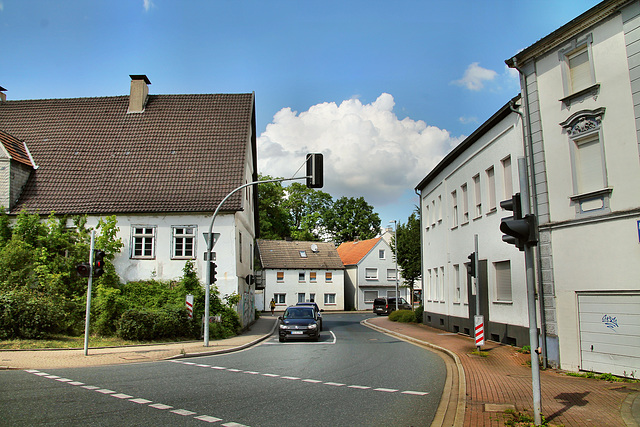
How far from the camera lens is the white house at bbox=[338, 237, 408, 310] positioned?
62.1 meters

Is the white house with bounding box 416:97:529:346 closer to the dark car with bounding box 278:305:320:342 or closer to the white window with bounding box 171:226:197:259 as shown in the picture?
the dark car with bounding box 278:305:320:342

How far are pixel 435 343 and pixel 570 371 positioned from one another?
7.83m

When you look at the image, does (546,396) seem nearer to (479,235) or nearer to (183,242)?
(479,235)

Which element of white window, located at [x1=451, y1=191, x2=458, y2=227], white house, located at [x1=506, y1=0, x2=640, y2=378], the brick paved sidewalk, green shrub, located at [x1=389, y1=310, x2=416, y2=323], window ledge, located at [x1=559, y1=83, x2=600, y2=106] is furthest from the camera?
green shrub, located at [x1=389, y1=310, x2=416, y2=323]

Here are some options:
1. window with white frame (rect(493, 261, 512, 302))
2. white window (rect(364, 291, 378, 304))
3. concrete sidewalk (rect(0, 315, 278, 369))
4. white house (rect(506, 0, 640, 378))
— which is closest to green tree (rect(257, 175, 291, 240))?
white window (rect(364, 291, 378, 304))

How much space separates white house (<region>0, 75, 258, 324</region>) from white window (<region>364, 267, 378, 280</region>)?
31.9 metres

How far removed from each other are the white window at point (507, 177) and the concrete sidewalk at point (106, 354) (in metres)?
10.9

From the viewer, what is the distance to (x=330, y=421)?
290 inches

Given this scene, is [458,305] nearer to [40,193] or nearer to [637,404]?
[637,404]

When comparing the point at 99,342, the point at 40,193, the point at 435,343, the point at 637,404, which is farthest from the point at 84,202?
the point at 637,404

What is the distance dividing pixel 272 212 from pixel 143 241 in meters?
42.9

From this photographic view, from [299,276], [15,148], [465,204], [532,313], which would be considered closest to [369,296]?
[299,276]

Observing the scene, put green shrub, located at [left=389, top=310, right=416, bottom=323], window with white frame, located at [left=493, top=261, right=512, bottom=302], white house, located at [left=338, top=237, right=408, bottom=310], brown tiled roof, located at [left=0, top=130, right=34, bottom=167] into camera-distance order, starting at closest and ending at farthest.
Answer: window with white frame, located at [left=493, top=261, right=512, bottom=302] → brown tiled roof, located at [left=0, top=130, right=34, bottom=167] → green shrub, located at [left=389, top=310, right=416, bottom=323] → white house, located at [left=338, top=237, right=408, bottom=310]

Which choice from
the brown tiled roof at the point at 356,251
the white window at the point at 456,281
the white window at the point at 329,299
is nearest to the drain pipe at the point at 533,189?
the white window at the point at 456,281
